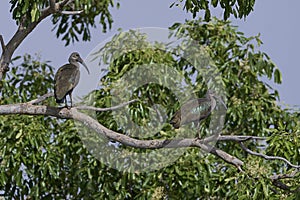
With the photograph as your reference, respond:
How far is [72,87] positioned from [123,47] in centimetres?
247

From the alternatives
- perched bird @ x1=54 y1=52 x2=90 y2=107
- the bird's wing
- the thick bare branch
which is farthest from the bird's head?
the thick bare branch

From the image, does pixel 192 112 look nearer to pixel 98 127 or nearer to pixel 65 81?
pixel 98 127

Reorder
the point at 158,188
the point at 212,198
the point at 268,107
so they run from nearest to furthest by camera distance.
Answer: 1. the point at 158,188
2. the point at 212,198
3. the point at 268,107

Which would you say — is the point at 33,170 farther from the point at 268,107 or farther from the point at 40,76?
the point at 268,107

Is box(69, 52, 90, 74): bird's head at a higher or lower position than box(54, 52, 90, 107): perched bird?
higher

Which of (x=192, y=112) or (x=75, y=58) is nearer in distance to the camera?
(x=192, y=112)

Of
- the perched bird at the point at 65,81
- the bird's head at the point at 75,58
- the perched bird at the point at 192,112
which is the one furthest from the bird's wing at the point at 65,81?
the perched bird at the point at 192,112

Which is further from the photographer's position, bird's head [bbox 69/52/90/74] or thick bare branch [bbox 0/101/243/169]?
bird's head [bbox 69/52/90/74]

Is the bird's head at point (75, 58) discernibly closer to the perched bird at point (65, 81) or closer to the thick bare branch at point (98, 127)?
the perched bird at point (65, 81)

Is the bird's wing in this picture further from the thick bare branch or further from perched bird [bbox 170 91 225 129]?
perched bird [bbox 170 91 225 129]

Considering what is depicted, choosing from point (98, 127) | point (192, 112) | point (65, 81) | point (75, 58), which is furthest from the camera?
point (75, 58)

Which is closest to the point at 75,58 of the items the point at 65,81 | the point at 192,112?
the point at 65,81

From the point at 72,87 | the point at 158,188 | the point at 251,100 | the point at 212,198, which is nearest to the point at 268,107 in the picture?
the point at 251,100

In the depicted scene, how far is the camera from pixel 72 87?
7.44m
